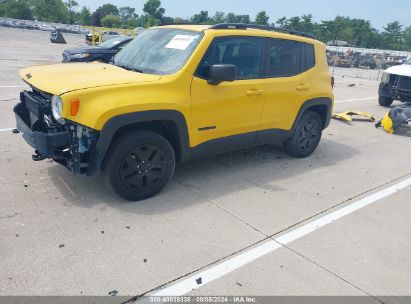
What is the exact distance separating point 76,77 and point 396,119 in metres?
7.06

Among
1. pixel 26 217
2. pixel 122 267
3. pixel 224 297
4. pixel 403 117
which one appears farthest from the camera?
pixel 403 117

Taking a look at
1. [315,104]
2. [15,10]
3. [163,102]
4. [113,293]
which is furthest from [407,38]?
[113,293]

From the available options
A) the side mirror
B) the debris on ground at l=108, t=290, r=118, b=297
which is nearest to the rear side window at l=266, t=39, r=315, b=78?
the side mirror

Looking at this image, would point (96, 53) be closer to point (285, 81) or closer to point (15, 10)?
point (285, 81)

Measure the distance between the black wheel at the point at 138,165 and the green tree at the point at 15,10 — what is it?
106187 mm

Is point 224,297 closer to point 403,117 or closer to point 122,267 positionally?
point 122,267

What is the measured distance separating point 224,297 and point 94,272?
39.5 inches

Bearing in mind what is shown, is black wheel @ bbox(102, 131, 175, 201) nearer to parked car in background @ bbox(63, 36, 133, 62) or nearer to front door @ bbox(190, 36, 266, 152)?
front door @ bbox(190, 36, 266, 152)

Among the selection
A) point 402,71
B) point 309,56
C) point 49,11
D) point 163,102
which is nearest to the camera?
point 163,102

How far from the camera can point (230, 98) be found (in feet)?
14.6

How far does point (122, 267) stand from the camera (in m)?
2.99

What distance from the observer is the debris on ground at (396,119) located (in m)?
8.24

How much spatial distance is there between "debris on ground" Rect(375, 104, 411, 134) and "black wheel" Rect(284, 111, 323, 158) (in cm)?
316

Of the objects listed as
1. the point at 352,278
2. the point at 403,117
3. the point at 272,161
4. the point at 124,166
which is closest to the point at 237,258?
the point at 352,278
